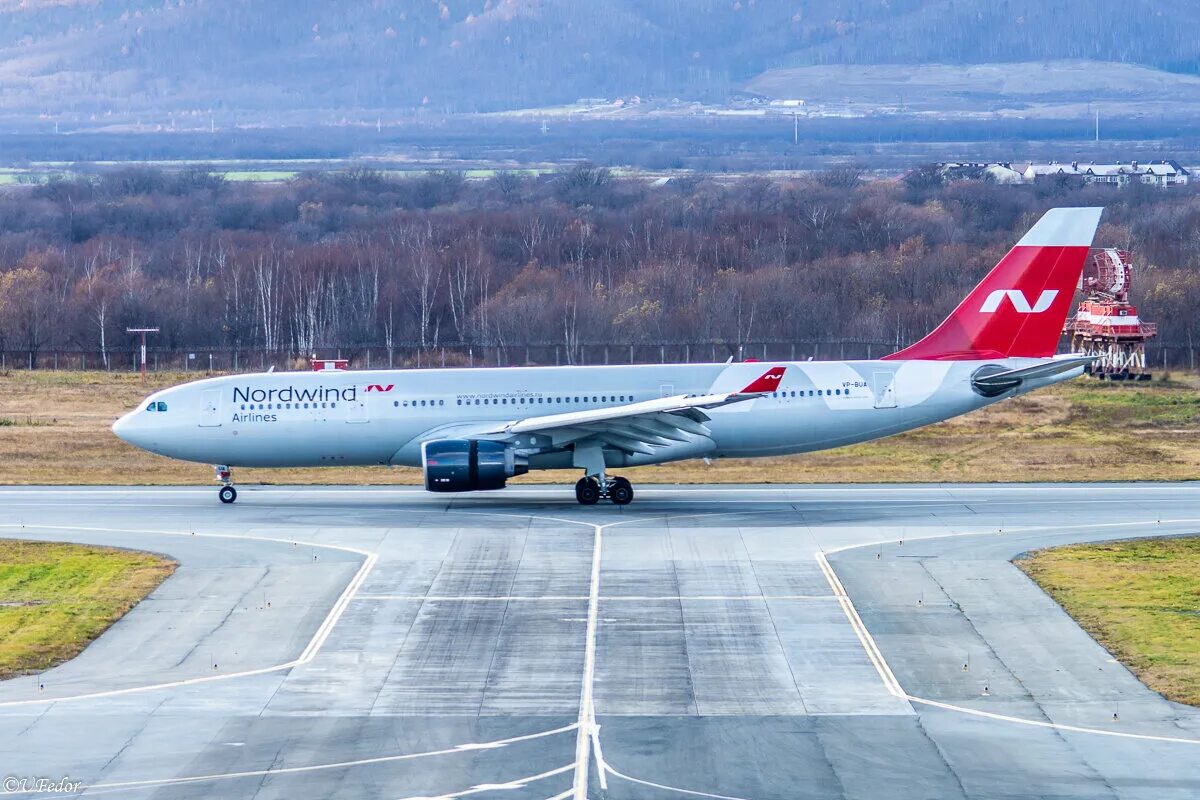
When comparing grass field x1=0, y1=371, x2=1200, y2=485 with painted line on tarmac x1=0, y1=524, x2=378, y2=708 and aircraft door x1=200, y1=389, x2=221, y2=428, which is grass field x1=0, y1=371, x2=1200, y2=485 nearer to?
aircraft door x1=200, y1=389, x2=221, y2=428

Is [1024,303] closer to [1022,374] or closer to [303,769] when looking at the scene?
[1022,374]

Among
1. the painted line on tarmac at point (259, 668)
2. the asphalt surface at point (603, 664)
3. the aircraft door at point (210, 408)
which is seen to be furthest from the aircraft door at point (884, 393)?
the aircraft door at point (210, 408)

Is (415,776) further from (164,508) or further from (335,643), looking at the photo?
(164,508)

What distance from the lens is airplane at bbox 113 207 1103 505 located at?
47469 millimetres

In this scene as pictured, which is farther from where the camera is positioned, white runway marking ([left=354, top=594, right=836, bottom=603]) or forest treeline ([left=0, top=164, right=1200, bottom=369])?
forest treeline ([left=0, top=164, right=1200, bottom=369])

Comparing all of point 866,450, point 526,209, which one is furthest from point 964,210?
point 866,450

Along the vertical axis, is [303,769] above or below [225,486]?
below

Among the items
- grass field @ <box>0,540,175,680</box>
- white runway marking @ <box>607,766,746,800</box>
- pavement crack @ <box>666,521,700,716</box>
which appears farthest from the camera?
grass field @ <box>0,540,175,680</box>

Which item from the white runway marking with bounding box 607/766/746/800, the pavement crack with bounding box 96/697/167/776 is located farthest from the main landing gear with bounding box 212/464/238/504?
the white runway marking with bounding box 607/766/746/800

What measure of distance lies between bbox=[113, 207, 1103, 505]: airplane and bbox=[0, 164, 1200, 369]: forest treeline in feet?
120

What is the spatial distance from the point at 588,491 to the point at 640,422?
110 inches

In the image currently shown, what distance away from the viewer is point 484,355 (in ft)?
284

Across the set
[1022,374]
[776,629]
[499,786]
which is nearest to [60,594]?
[776,629]

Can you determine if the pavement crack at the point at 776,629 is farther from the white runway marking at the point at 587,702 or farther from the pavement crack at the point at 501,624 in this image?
the pavement crack at the point at 501,624
